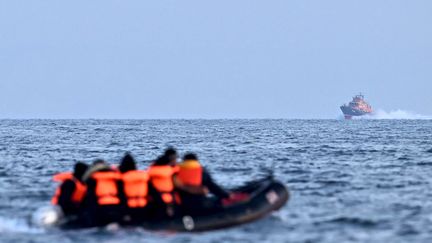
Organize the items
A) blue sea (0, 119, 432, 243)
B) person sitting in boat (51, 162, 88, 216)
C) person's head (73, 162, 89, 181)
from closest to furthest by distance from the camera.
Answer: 1. blue sea (0, 119, 432, 243)
2. person sitting in boat (51, 162, 88, 216)
3. person's head (73, 162, 89, 181)

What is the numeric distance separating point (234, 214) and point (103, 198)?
102 inches

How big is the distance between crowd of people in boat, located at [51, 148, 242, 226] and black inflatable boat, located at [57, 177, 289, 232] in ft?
0.54

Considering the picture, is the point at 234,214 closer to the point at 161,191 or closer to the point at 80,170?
the point at 161,191

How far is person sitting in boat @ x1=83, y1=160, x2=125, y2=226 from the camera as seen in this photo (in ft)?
67.0

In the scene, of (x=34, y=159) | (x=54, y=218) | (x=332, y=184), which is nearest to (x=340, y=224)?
(x=54, y=218)

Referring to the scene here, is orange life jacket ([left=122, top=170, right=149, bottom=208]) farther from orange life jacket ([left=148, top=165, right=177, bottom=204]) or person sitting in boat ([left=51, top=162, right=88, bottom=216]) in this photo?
person sitting in boat ([left=51, top=162, right=88, bottom=216])

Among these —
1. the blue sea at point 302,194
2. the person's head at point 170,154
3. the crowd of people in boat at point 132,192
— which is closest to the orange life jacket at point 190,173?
the crowd of people in boat at point 132,192

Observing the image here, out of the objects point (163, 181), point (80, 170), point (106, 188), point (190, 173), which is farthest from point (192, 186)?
point (80, 170)

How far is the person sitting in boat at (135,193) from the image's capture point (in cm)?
2045

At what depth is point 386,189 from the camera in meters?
29.0

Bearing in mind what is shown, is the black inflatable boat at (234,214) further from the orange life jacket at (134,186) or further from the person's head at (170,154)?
the person's head at (170,154)

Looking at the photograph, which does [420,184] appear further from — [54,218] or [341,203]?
[54,218]

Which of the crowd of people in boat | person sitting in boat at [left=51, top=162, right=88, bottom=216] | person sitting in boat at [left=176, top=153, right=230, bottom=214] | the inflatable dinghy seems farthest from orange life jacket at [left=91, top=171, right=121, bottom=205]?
person sitting in boat at [left=176, top=153, right=230, bottom=214]

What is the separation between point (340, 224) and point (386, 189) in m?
7.59
